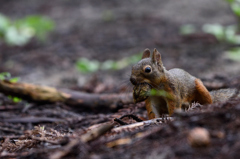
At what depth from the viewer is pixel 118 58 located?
313 inches

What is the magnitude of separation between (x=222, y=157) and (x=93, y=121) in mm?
2125

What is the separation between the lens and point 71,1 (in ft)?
46.7

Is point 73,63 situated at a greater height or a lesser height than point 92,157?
greater

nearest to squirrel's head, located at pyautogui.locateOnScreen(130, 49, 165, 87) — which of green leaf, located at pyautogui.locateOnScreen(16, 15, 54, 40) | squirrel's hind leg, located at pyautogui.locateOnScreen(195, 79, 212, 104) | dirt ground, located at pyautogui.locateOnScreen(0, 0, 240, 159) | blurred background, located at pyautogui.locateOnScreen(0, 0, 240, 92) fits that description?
dirt ground, located at pyautogui.locateOnScreen(0, 0, 240, 159)

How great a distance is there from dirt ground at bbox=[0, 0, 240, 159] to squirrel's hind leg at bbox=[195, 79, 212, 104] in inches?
26.1

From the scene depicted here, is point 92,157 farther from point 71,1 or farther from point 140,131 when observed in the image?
point 71,1

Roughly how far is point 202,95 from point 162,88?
437 millimetres

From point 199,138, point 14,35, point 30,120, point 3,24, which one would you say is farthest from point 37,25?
point 199,138

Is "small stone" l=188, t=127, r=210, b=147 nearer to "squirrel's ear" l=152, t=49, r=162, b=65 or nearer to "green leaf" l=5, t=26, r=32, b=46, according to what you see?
"squirrel's ear" l=152, t=49, r=162, b=65

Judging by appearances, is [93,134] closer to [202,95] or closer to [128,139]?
[128,139]

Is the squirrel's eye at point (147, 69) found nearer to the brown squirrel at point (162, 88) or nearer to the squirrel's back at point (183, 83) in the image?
the brown squirrel at point (162, 88)

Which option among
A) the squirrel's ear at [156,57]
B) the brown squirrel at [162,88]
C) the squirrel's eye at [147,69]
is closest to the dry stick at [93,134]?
the brown squirrel at [162,88]

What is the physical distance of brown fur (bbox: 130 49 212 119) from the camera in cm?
300

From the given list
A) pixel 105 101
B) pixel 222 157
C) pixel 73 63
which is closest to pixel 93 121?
pixel 105 101
